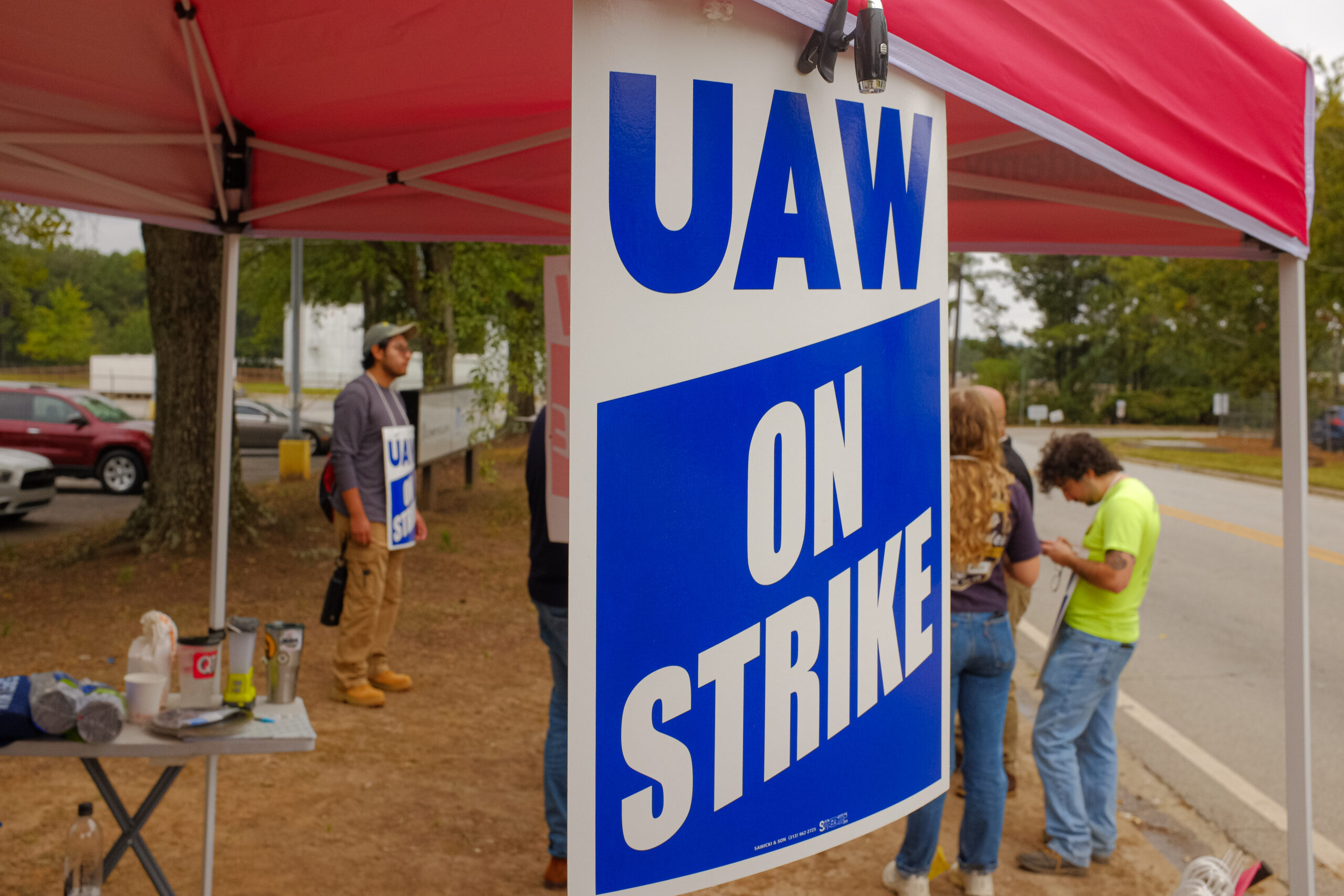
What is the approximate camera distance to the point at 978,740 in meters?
3.65

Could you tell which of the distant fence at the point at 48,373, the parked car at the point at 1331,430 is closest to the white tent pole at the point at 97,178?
the parked car at the point at 1331,430

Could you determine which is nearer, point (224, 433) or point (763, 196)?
point (763, 196)

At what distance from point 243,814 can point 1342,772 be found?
18.3 ft

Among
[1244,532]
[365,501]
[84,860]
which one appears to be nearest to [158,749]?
[84,860]

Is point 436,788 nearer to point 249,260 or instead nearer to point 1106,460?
point 1106,460

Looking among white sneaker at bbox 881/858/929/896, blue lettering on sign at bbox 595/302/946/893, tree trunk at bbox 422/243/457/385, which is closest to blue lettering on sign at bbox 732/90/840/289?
blue lettering on sign at bbox 595/302/946/893

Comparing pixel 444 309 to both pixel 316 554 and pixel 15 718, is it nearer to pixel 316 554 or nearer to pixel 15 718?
pixel 316 554

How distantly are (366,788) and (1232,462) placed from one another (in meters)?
31.4

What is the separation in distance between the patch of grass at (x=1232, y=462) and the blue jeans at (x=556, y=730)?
77.3ft

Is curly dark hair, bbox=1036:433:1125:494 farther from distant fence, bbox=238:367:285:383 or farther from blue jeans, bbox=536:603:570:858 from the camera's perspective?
distant fence, bbox=238:367:285:383

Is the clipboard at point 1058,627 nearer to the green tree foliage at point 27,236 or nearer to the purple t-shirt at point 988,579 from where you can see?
the purple t-shirt at point 988,579

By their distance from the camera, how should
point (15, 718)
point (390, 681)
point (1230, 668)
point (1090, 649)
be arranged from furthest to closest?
1. point (1230, 668)
2. point (390, 681)
3. point (1090, 649)
4. point (15, 718)

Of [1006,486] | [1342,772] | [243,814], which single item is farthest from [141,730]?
[1342,772]

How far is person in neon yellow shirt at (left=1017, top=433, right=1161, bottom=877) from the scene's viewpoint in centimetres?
399
